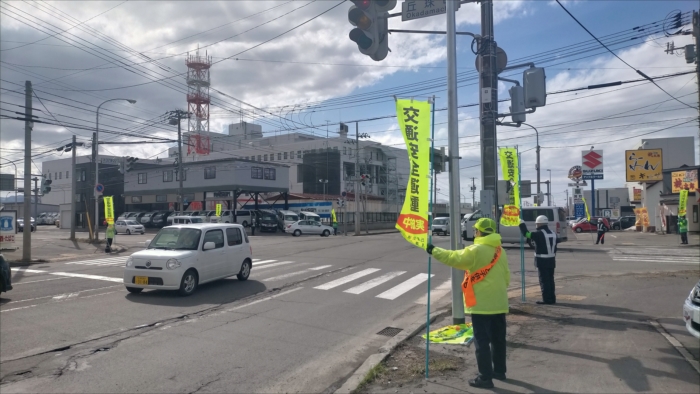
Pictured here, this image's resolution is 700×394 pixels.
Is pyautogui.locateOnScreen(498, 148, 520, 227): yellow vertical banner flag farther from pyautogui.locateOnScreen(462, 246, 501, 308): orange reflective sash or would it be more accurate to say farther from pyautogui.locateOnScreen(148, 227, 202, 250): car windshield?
pyautogui.locateOnScreen(148, 227, 202, 250): car windshield

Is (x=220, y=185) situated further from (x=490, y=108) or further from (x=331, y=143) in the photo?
(x=490, y=108)

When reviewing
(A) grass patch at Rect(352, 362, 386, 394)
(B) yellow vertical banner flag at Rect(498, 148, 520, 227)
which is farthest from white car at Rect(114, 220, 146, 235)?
(A) grass patch at Rect(352, 362, 386, 394)

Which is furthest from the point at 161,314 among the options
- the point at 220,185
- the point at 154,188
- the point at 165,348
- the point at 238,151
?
the point at 238,151

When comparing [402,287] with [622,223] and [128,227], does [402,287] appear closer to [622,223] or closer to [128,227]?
[128,227]

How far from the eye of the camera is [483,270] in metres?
5.41

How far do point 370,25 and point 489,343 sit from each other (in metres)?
4.99

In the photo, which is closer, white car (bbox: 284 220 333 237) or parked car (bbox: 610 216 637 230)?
white car (bbox: 284 220 333 237)

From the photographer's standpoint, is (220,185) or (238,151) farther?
(238,151)

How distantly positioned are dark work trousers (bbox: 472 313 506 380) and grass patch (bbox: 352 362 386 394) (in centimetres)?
118

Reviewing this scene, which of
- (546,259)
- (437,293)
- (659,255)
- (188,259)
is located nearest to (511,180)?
(546,259)

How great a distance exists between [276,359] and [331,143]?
6850 cm

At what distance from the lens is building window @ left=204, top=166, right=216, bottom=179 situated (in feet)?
168

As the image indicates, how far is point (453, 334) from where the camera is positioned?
7.43 m

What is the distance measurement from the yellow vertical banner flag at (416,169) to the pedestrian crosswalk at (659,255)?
52.9 ft
